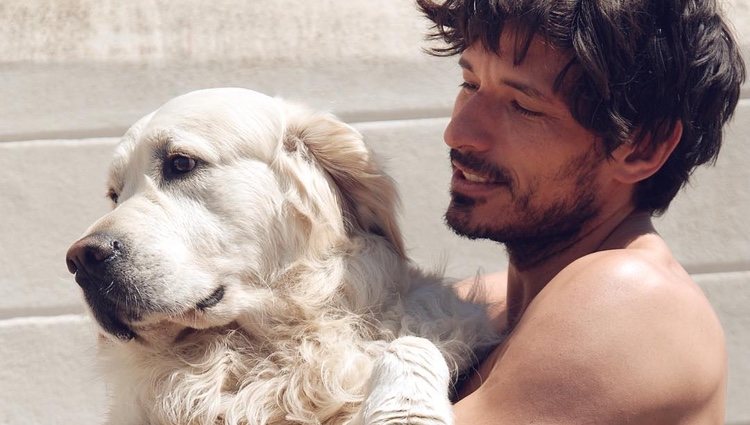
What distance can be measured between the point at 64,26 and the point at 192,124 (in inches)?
71.5

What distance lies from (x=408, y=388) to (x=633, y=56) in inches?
39.5

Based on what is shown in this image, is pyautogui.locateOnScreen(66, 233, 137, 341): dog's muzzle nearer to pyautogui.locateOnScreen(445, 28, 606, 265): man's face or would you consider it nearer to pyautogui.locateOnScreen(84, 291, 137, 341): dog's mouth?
pyautogui.locateOnScreen(84, 291, 137, 341): dog's mouth

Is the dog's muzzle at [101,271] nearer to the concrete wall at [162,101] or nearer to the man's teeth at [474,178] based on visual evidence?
the man's teeth at [474,178]

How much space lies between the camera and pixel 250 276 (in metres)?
2.83

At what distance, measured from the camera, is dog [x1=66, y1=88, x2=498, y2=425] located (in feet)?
8.81

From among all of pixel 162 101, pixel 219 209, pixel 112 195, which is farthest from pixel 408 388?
pixel 162 101

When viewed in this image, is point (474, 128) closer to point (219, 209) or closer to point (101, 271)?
point (219, 209)

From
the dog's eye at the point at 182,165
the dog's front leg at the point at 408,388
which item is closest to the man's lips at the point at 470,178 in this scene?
the dog's front leg at the point at 408,388

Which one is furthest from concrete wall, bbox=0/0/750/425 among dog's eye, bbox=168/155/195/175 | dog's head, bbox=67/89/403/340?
dog's eye, bbox=168/155/195/175

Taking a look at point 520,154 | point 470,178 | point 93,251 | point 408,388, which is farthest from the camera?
point 470,178

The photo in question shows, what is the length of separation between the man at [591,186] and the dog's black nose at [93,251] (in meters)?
0.87

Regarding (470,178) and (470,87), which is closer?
(470,178)

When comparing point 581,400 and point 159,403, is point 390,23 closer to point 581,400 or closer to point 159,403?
point 159,403

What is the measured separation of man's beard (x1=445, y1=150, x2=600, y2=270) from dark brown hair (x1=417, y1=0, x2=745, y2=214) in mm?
115
